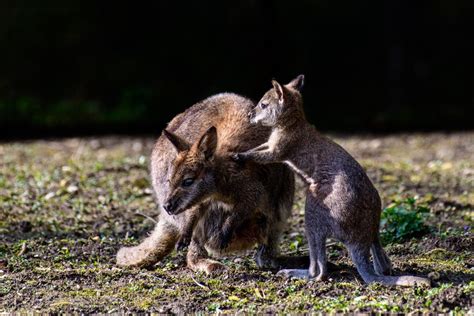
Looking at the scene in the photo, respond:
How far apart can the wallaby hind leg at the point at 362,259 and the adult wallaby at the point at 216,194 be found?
0.91 metres

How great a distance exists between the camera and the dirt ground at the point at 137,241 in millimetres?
5504

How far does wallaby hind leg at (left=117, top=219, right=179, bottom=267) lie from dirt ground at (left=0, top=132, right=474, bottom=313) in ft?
0.33

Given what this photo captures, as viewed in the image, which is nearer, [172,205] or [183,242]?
[172,205]

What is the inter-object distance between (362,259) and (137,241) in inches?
88.8

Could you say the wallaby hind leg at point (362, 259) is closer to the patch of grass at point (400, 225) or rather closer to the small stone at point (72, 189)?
the patch of grass at point (400, 225)

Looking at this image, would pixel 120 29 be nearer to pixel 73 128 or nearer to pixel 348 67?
pixel 73 128

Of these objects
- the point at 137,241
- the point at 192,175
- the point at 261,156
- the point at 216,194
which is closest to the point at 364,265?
the point at 261,156

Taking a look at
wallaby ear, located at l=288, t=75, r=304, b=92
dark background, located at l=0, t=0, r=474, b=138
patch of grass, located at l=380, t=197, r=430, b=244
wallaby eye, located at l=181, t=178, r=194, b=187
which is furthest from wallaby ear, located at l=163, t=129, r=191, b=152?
dark background, located at l=0, t=0, r=474, b=138

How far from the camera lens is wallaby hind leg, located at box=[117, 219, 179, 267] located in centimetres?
667

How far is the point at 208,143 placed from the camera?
632 cm

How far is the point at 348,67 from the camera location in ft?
52.5

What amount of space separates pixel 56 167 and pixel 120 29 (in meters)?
5.06

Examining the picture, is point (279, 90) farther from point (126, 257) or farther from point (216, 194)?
point (126, 257)

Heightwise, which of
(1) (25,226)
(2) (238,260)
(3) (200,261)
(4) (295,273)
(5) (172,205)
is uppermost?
(5) (172,205)
